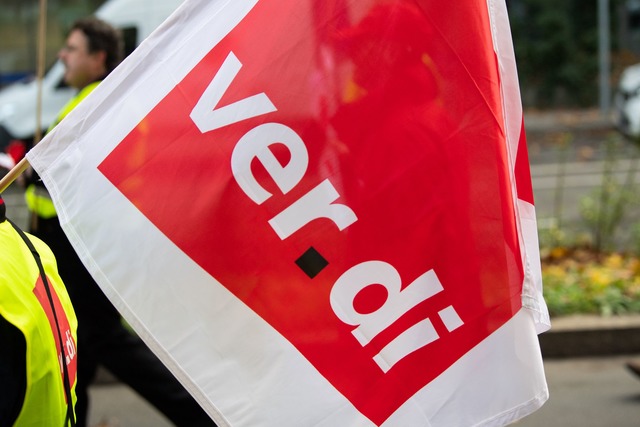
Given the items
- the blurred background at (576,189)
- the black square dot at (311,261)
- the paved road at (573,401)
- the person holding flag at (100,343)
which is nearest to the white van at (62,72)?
the blurred background at (576,189)

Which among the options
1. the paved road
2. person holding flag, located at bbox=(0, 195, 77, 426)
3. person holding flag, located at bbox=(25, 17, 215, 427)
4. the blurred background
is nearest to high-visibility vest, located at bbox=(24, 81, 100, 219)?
person holding flag, located at bbox=(25, 17, 215, 427)

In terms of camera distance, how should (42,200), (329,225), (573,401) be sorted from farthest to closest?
1. (573,401)
2. (42,200)
3. (329,225)

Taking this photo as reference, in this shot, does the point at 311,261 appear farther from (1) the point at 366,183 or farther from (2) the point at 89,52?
(2) the point at 89,52

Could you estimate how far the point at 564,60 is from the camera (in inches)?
938

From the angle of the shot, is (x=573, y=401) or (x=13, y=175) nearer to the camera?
(x=13, y=175)

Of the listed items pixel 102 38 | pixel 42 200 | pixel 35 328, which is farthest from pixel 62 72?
pixel 35 328

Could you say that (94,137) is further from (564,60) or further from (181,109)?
(564,60)

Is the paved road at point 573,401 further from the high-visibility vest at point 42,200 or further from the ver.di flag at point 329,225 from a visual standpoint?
the ver.di flag at point 329,225

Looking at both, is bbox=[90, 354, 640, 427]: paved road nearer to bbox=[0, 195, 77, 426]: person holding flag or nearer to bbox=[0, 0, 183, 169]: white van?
bbox=[0, 195, 77, 426]: person holding flag

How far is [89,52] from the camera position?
4.71m

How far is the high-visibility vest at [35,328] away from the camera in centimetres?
196

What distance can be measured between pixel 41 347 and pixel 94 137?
24.9 inches

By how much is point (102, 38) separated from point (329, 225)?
268cm

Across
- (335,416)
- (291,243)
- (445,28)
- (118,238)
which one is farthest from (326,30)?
(335,416)
